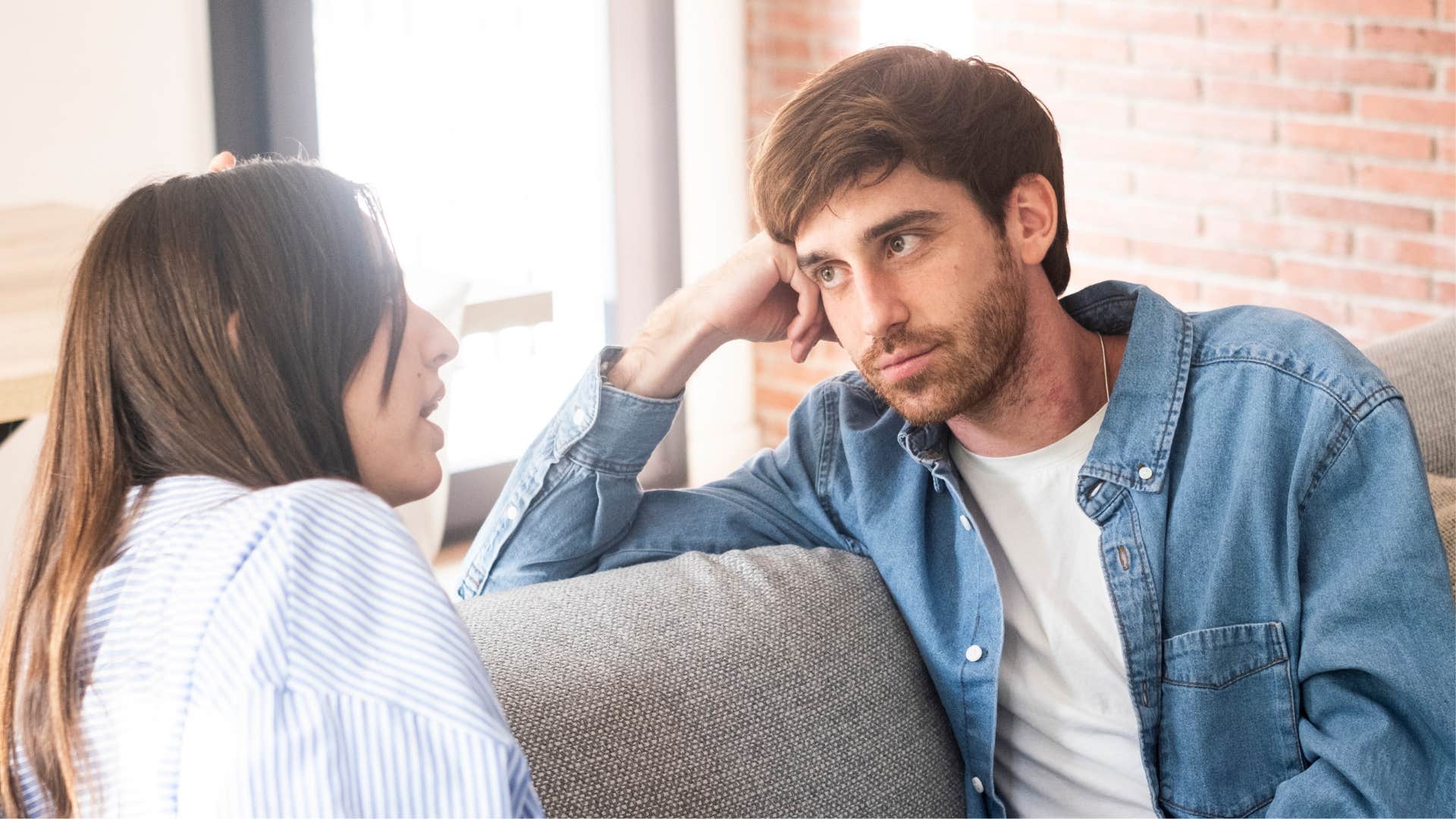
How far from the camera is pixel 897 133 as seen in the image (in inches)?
56.4

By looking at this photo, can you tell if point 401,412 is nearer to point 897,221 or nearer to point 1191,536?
point 897,221

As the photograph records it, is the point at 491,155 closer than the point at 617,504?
No

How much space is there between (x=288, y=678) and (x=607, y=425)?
86cm

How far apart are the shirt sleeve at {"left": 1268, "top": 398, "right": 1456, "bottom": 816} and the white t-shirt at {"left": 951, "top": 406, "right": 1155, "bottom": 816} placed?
0.17m

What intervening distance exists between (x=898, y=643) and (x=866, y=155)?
1.57 ft

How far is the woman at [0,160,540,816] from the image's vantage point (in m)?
0.69

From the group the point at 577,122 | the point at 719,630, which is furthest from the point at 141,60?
the point at 719,630

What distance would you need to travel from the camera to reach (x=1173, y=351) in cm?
139

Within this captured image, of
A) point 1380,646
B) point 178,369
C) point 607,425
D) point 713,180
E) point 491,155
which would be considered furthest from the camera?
point 713,180

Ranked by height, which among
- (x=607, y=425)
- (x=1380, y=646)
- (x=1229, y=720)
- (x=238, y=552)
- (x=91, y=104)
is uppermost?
(x=91, y=104)

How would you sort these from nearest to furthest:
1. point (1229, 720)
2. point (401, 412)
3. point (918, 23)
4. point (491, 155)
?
point (401, 412), point (1229, 720), point (491, 155), point (918, 23)

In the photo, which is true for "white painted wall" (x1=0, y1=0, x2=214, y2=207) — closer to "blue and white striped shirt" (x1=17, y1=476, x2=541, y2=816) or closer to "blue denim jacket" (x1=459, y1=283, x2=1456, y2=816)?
"blue denim jacket" (x1=459, y1=283, x2=1456, y2=816)

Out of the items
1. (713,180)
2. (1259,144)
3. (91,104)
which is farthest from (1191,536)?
(713,180)

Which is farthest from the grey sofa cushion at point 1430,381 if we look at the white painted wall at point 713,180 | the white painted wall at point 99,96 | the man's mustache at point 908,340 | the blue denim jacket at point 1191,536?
the white painted wall at point 713,180
